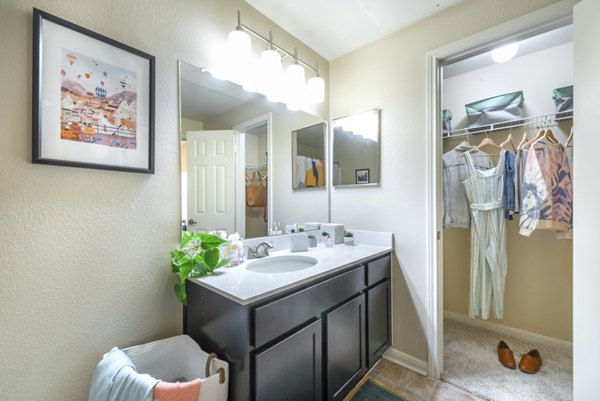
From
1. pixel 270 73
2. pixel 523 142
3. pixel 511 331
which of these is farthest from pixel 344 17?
pixel 511 331

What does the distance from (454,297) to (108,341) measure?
2.65 m

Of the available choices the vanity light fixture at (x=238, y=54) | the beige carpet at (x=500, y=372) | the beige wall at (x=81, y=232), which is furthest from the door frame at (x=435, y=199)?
the beige wall at (x=81, y=232)

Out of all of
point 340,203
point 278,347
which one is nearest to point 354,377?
point 278,347

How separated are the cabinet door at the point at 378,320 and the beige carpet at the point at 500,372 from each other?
1.42ft

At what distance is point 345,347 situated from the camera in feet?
4.30

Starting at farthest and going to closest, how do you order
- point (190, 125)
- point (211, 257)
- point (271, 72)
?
point (271, 72) → point (190, 125) → point (211, 257)

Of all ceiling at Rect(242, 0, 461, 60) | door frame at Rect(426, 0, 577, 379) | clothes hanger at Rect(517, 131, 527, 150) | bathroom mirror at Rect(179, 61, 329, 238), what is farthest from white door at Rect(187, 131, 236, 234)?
clothes hanger at Rect(517, 131, 527, 150)

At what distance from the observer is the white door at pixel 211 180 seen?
4.20 feet

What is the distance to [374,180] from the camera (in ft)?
6.16

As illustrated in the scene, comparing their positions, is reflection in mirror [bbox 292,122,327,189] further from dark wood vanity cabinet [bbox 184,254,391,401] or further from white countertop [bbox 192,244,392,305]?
dark wood vanity cabinet [bbox 184,254,391,401]

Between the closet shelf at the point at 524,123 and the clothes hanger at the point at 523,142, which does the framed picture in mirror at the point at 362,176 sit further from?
the clothes hanger at the point at 523,142

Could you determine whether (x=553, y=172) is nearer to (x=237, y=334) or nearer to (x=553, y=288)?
(x=553, y=288)

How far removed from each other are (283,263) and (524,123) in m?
2.21

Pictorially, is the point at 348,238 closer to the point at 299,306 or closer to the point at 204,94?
the point at 299,306
